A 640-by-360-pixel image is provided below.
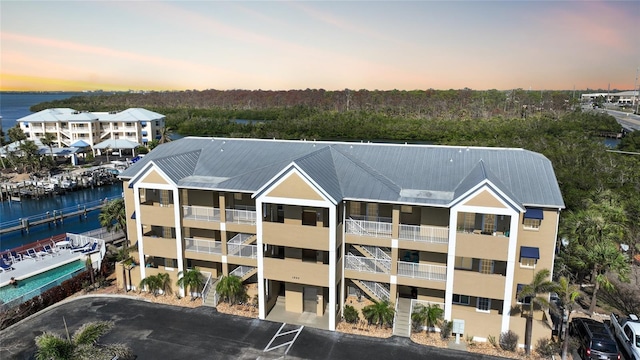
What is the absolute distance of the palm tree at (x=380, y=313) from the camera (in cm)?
2539

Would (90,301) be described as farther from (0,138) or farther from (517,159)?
(0,138)

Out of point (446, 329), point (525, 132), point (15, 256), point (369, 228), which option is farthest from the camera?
point (525, 132)

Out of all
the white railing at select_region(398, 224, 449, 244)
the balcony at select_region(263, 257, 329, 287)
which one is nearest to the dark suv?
the white railing at select_region(398, 224, 449, 244)

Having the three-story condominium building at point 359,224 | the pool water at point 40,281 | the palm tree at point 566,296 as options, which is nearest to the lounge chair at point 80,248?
the pool water at point 40,281

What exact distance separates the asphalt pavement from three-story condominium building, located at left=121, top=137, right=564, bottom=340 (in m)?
1.85

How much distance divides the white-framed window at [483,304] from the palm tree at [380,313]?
5.08 meters

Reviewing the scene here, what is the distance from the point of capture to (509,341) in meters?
23.8

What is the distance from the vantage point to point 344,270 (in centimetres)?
2702

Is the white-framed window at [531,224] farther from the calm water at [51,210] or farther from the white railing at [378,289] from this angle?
the calm water at [51,210]

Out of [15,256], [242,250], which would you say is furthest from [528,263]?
[15,256]

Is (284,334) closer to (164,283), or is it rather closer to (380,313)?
(380,313)

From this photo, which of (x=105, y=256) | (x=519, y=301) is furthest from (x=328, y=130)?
(x=519, y=301)

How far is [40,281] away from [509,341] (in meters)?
34.6

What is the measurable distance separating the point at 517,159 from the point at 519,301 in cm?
888
